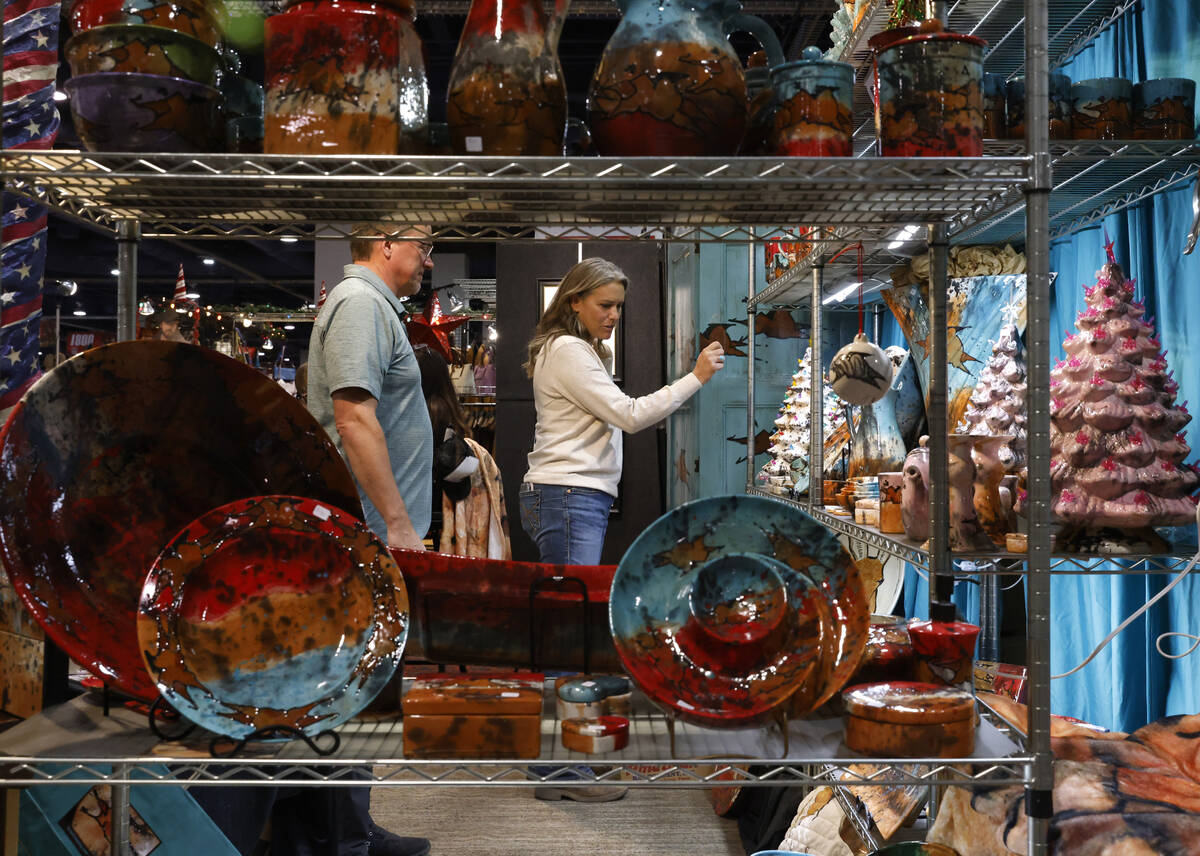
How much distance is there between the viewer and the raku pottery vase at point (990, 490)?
5.72 feet

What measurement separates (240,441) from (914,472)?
1.20 metres

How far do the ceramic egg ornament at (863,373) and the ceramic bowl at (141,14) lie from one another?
141 centimetres

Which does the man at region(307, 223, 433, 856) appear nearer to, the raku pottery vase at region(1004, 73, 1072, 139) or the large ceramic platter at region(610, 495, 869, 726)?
the large ceramic platter at region(610, 495, 869, 726)

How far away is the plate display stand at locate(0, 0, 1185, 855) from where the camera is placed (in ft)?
3.79

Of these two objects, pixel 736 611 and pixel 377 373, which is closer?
pixel 736 611

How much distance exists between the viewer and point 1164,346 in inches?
91.0

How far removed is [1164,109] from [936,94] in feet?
3.83

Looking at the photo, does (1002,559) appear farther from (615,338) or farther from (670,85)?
(615,338)

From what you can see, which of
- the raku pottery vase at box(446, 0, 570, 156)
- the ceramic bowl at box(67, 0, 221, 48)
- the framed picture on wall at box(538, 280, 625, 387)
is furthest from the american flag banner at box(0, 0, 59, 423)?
the framed picture on wall at box(538, 280, 625, 387)

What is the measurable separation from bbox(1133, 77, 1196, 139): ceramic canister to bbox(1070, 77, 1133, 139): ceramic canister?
0.8 inches

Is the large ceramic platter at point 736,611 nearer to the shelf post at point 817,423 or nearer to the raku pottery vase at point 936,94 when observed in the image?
the raku pottery vase at point 936,94

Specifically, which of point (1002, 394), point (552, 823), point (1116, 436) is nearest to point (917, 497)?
point (1116, 436)

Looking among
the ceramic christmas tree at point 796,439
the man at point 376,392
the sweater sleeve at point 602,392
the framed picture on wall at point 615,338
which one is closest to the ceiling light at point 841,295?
the ceramic christmas tree at point 796,439

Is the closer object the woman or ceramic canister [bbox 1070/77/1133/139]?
ceramic canister [bbox 1070/77/1133/139]
